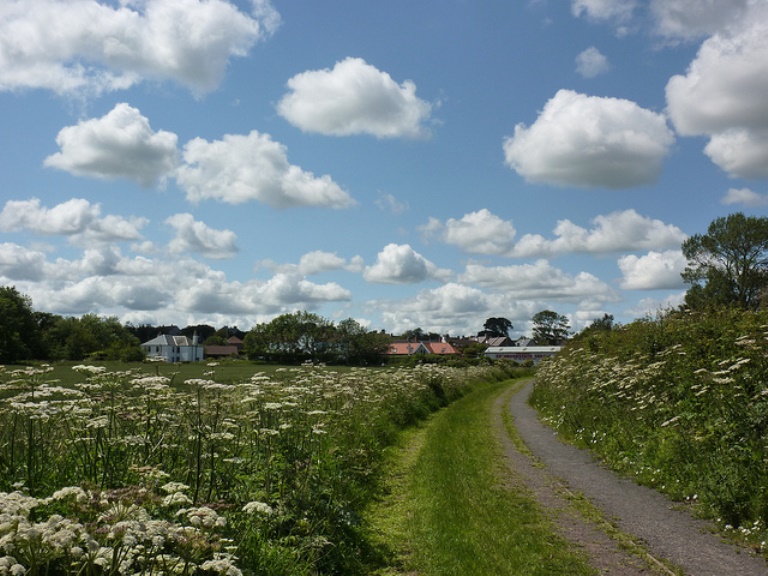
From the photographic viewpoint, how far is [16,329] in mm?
72188

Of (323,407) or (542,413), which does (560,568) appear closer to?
(323,407)

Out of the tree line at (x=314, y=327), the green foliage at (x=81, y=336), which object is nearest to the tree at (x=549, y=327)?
the tree line at (x=314, y=327)

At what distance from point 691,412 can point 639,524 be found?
12.2ft

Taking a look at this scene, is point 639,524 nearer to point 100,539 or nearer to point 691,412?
point 691,412

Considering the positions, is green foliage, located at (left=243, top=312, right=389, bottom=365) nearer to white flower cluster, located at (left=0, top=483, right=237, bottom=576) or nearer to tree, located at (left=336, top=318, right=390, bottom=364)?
tree, located at (left=336, top=318, right=390, bottom=364)

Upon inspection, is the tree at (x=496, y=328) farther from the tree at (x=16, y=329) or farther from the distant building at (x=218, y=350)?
the tree at (x=16, y=329)

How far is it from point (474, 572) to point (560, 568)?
3.50ft

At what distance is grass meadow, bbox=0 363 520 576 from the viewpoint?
3.62m

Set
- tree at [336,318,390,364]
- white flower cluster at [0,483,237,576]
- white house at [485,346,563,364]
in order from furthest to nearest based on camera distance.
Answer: white house at [485,346,563,364]
tree at [336,318,390,364]
white flower cluster at [0,483,237,576]

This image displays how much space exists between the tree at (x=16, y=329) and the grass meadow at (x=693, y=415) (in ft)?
203

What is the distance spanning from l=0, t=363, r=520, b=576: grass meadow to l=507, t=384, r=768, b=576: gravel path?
3142 mm

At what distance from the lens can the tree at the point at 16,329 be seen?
64562 millimetres

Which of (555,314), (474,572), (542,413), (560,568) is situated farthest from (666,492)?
(555,314)

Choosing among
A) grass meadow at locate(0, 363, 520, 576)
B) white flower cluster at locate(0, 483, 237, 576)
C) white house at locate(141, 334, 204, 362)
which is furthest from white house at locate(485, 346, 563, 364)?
white flower cluster at locate(0, 483, 237, 576)
